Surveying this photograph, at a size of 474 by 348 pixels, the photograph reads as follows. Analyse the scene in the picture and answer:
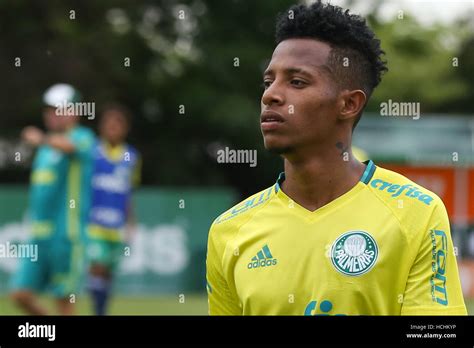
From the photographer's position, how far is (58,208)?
10141 millimetres

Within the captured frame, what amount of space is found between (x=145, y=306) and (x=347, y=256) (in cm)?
1022

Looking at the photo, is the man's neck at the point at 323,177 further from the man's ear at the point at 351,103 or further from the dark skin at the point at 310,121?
the man's ear at the point at 351,103

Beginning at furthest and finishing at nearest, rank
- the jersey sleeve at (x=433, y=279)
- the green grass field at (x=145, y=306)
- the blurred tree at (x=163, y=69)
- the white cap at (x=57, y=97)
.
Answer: the blurred tree at (x=163, y=69)
the green grass field at (x=145, y=306)
the white cap at (x=57, y=97)
the jersey sleeve at (x=433, y=279)

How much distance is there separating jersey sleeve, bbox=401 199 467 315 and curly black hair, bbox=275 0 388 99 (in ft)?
1.80

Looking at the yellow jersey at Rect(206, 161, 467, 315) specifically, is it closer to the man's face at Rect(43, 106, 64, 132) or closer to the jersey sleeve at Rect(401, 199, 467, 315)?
the jersey sleeve at Rect(401, 199, 467, 315)

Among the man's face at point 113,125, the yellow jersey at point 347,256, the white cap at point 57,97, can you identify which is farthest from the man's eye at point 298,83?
the man's face at point 113,125

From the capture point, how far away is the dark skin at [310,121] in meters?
3.60

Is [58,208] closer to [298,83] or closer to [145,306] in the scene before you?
[145,306]

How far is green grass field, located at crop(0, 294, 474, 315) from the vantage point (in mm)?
12258

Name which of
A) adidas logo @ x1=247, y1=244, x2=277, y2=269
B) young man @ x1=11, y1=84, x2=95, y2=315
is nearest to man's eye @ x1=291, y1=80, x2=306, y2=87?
adidas logo @ x1=247, y1=244, x2=277, y2=269

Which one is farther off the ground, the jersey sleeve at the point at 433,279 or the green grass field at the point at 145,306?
the jersey sleeve at the point at 433,279
